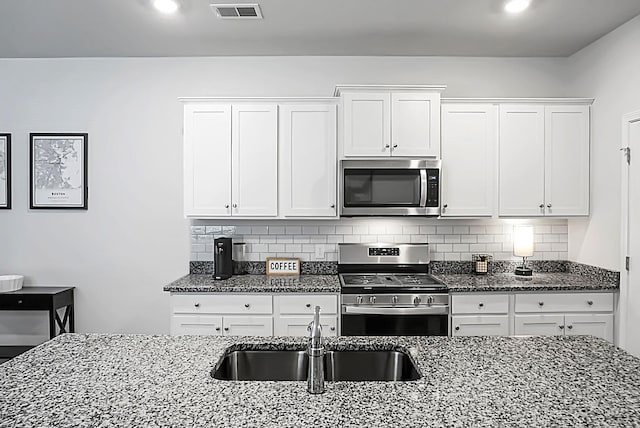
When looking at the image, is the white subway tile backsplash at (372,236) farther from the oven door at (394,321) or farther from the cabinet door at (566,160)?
the oven door at (394,321)

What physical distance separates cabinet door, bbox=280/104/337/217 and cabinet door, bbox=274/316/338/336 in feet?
2.84

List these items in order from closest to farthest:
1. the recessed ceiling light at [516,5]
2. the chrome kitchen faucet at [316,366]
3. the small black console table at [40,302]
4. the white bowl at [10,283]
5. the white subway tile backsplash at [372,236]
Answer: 1. the chrome kitchen faucet at [316,366]
2. the recessed ceiling light at [516,5]
3. the small black console table at [40,302]
4. the white bowl at [10,283]
5. the white subway tile backsplash at [372,236]

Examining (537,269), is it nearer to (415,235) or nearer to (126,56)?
(415,235)

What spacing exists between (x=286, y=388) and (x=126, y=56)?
11.8ft

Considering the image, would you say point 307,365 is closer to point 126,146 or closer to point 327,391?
point 327,391

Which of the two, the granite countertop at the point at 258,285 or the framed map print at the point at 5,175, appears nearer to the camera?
the granite countertop at the point at 258,285

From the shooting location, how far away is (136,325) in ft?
13.0

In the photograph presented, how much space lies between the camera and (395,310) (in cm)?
322

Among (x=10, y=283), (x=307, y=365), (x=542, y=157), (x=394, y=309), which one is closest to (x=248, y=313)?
(x=394, y=309)

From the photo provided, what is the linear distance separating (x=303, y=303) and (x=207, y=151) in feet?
4.71

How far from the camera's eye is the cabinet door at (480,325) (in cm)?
329

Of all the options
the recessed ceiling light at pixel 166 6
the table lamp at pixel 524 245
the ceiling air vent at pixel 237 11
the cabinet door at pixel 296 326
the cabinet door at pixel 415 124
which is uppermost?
the ceiling air vent at pixel 237 11

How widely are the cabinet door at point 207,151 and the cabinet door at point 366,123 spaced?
96 cm

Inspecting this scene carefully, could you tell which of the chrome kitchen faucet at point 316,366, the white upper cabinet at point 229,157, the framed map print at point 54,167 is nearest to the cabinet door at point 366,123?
the white upper cabinet at point 229,157
